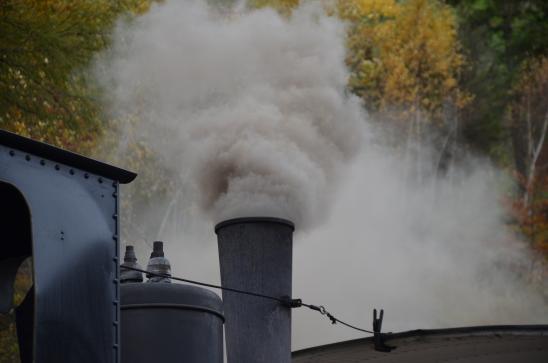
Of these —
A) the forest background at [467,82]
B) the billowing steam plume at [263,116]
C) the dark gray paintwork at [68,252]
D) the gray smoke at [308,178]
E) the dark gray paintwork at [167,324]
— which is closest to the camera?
the dark gray paintwork at [68,252]

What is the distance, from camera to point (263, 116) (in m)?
7.64

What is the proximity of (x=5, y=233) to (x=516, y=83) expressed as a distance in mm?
21392

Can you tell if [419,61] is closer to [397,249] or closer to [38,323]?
[397,249]

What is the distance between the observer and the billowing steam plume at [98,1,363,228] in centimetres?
690

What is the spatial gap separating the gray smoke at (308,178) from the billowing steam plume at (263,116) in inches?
0.6

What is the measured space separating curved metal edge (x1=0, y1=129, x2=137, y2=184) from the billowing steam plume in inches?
126

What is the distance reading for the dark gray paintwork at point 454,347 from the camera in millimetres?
6480

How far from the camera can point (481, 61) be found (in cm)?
2428

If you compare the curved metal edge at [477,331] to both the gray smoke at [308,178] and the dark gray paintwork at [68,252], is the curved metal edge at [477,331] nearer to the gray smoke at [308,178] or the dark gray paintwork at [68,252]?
the gray smoke at [308,178]

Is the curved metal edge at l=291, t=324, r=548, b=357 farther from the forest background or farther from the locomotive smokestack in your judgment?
the forest background

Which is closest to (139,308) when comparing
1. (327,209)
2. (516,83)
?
(327,209)

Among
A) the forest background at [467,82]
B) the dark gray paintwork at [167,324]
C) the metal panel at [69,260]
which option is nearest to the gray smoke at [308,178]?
the forest background at [467,82]

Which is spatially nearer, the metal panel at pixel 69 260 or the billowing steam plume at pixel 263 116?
the metal panel at pixel 69 260

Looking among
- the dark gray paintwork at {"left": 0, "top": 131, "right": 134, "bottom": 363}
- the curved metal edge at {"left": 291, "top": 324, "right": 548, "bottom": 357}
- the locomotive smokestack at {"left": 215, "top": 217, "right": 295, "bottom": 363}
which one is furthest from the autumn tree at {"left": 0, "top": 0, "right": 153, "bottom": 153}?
the dark gray paintwork at {"left": 0, "top": 131, "right": 134, "bottom": 363}
